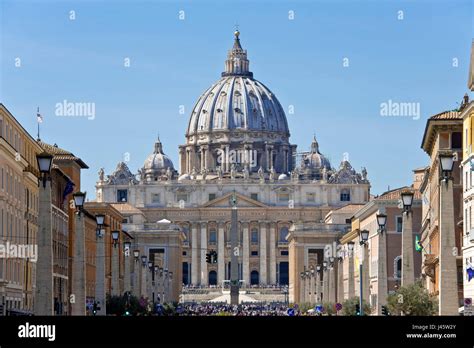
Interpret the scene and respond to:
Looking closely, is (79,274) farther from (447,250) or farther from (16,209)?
(447,250)

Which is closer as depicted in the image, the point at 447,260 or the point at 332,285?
the point at 447,260

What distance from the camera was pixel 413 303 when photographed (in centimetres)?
5434

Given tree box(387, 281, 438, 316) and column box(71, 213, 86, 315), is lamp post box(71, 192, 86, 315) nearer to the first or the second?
column box(71, 213, 86, 315)

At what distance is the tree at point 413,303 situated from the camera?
175 feet

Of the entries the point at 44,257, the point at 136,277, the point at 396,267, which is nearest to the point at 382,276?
the point at 44,257

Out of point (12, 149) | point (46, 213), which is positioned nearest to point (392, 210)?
point (12, 149)

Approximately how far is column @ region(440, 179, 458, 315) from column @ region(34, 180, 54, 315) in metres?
9.58

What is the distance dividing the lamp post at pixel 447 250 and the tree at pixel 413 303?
1507cm

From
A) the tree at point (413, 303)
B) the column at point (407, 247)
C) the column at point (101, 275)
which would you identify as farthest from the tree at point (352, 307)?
the column at point (407, 247)

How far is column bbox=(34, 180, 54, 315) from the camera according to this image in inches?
1544

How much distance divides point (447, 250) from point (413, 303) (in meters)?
18.9

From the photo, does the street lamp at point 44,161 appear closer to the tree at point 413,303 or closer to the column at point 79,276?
the column at point 79,276
